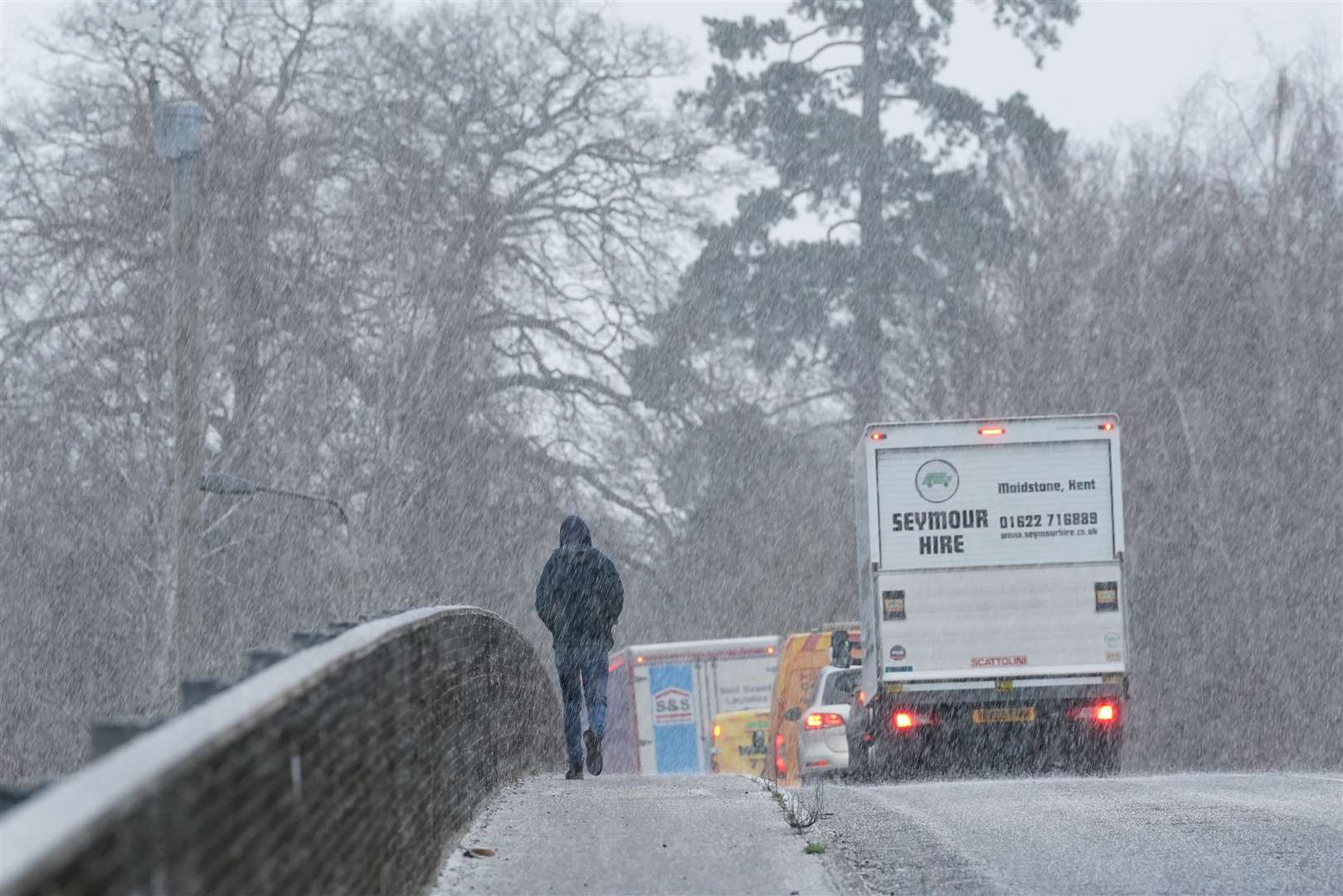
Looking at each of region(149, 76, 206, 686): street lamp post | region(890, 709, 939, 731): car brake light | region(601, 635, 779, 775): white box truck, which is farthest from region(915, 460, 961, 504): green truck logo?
region(601, 635, 779, 775): white box truck

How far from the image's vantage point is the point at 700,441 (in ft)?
120

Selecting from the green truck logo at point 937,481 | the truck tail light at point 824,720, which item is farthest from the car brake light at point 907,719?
the truck tail light at point 824,720

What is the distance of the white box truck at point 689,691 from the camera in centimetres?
3584

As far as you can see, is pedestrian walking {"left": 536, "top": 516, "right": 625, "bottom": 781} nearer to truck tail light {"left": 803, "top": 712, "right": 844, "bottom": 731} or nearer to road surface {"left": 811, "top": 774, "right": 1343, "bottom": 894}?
road surface {"left": 811, "top": 774, "right": 1343, "bottom": 894}

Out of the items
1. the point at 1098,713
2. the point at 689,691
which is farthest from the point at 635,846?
the point at 689,691

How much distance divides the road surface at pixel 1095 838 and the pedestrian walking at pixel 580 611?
177 centimetres

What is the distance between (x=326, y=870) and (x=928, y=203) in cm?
3788

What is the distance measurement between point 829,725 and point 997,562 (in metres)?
3.33

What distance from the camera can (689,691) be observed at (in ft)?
118

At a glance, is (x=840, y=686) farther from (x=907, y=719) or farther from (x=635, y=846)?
(x=635, y=846)

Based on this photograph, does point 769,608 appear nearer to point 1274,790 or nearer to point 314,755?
point 1274,790

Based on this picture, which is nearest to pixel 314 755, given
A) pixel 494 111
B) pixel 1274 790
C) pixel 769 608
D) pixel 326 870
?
pixel 326 870

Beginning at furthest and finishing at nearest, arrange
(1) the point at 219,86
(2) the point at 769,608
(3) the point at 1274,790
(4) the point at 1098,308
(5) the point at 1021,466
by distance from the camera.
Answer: (2) the point at 769,608 < (4) the point at 1098,308 < (1) the point at 219,86 < (5) the point at 1021,466 < (3) the point at 1274,790

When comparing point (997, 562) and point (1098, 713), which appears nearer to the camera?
point (997, 562)
